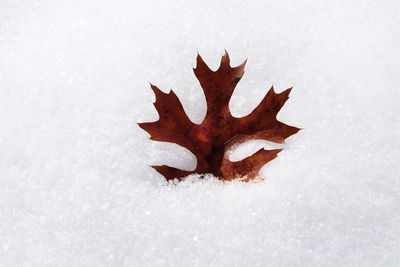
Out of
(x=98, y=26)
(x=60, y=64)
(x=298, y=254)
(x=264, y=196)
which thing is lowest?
(x=298, y=254)

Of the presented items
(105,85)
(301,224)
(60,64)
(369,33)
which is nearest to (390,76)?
(369,33)

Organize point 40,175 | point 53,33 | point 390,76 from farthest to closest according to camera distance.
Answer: point 53,33
point 390,76
point 40,175

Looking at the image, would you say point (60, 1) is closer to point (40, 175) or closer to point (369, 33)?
point (40, 175)
